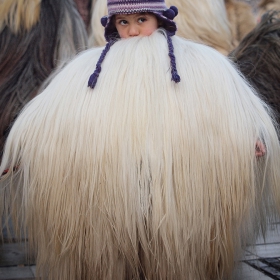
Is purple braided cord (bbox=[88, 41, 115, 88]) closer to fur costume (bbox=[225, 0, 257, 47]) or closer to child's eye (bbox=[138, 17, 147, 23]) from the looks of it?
child's eye (bbox=[138, 17, 147, 23])

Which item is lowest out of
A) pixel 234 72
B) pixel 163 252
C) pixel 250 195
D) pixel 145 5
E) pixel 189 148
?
pixel 163 252

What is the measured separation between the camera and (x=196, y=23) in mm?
2555

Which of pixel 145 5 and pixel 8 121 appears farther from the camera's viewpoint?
pixel 8 121

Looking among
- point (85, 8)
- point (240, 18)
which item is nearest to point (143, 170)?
point (85, 8)

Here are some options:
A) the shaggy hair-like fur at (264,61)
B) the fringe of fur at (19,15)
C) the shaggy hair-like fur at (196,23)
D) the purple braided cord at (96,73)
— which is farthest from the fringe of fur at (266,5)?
the purple braided cord at (96,73)

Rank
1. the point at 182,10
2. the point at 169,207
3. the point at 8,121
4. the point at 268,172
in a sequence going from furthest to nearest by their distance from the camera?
the point at 182,10, the point at 8,121, the point at 268,172, the point at 169,207

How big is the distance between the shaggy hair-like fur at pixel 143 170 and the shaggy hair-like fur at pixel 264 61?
2.71ft

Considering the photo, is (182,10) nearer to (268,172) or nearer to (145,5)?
(145,5)

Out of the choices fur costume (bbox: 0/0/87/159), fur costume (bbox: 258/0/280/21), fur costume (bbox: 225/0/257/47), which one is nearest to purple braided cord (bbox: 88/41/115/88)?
fur costume (bbox: 0/0/87/159)

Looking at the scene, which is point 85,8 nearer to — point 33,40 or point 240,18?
point 33,40

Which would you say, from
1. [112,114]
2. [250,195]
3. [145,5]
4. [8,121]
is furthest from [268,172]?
[8,121]

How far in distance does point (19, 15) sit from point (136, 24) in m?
1.13

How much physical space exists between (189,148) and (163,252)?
10.6 inches

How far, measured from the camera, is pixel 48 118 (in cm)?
136
